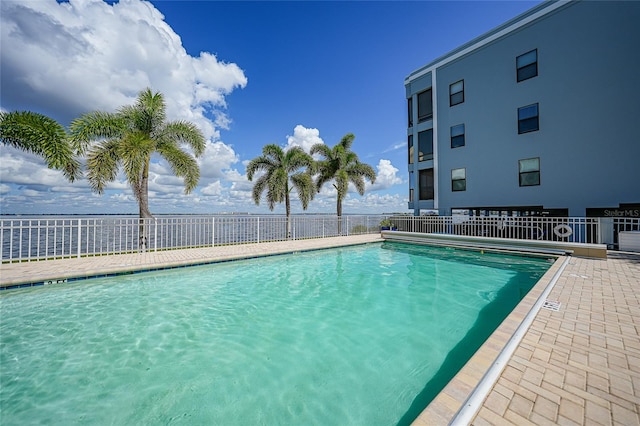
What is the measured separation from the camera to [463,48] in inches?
535

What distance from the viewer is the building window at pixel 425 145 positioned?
15.3 metres

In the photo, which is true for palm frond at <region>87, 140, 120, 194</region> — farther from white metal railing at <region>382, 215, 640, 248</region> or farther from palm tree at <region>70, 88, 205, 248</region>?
white metal railing at <region>382, 215, 640, 248</region>

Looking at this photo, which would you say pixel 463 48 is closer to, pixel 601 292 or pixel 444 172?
pixel 444 172

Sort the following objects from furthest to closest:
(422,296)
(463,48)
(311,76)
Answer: (311,76) < (463,48) < (422,296)

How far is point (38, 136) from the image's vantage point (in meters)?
7.52

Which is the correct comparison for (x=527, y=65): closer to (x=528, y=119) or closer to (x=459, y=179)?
(x=528, y=119)

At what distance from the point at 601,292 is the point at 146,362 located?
7476 millimetres

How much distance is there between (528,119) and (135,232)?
1761 cm

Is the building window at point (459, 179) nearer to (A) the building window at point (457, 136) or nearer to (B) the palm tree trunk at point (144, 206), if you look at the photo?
(A) the building window at point (457, 136)

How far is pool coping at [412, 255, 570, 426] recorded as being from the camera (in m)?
1.75

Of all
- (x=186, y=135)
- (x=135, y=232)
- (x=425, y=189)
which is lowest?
(x=135, y=232)

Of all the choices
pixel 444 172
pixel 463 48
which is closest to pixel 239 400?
pixel 444 172

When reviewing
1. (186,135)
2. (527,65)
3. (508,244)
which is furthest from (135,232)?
(527,65)

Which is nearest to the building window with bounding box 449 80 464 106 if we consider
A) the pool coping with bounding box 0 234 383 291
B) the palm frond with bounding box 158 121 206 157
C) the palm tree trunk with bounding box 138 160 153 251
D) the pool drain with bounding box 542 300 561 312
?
the pool coping with bounding box 0 234 383 291
